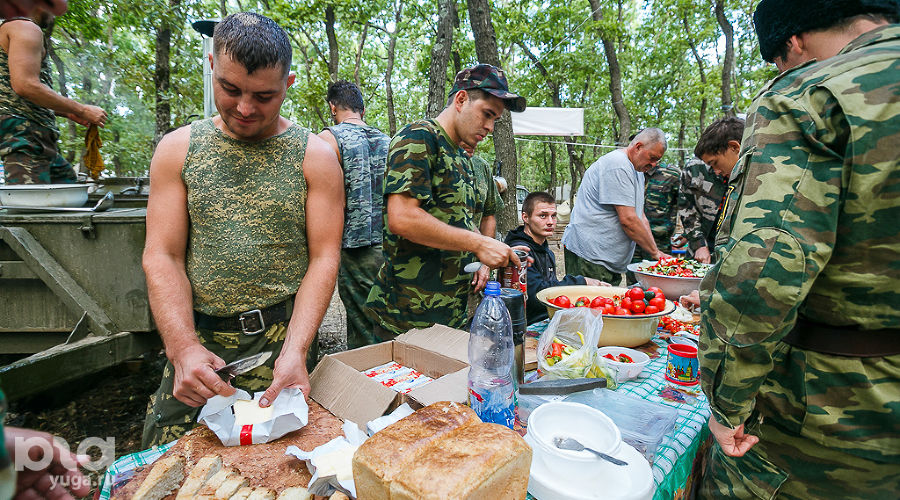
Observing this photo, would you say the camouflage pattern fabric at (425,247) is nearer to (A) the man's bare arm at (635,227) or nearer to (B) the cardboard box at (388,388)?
(B) the cardboard box at (388,388)

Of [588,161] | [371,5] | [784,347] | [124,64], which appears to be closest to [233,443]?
[784,347]

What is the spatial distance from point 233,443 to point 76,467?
2.11 feet

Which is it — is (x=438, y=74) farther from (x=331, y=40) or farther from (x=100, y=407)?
(x=331, y=40)

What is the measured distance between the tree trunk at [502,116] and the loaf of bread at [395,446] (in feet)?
17.4

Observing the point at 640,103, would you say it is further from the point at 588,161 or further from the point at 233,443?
the point at 233,443

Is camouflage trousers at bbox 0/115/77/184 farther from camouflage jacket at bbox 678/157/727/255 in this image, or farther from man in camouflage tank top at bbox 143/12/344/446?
camouflage jacket at bbox 678/157/727/255

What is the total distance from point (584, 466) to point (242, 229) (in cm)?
154

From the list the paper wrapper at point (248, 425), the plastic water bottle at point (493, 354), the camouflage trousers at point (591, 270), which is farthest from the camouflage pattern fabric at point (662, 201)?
the paper wrapper at point (248, 425)

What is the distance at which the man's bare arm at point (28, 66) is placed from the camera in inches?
115

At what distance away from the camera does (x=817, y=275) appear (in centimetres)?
118

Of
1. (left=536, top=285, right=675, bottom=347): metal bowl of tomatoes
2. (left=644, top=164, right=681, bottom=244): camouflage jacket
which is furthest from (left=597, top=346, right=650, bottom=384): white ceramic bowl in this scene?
(left=644, top=164, right=681, bottom=244): camouflage jacket

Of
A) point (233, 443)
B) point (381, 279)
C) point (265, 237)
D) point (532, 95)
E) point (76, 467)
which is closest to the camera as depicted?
point (76, 467)

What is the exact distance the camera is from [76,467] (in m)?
0.70

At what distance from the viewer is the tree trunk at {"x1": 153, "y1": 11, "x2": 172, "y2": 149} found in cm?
701
